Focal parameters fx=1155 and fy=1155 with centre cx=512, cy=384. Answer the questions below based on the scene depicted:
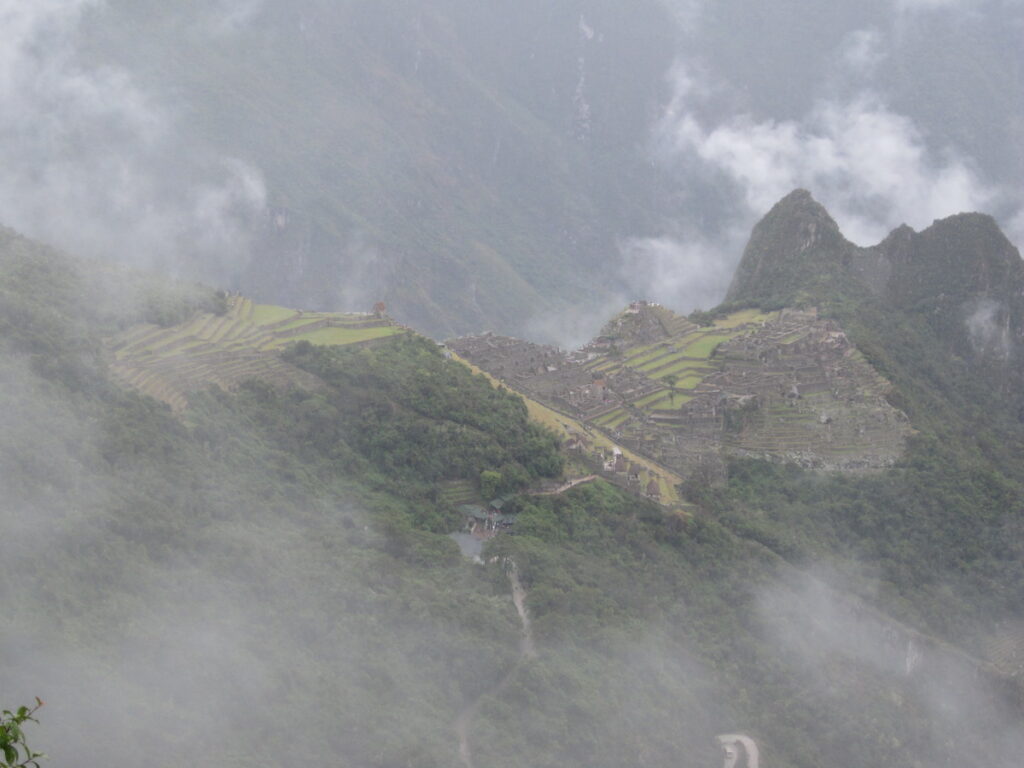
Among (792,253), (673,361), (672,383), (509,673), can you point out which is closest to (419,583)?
(509,673)

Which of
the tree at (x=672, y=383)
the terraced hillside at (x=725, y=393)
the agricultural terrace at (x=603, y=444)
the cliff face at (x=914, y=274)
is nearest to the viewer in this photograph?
the agricultural terrace at (x=603, y=444)

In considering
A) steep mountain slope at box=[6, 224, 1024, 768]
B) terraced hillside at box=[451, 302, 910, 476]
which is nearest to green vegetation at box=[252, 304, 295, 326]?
steep mountain slope at box=[6, 224, 1024, 768]

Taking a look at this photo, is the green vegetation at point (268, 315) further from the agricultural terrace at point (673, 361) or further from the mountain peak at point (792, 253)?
the mountain peak at point (792, 253)

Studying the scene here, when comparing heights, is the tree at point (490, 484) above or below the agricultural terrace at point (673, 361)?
below

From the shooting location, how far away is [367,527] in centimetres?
3012

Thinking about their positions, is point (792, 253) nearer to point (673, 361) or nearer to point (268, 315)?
point (673, 361)

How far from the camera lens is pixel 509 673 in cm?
2620

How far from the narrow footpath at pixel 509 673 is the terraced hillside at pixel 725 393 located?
10.1 metres

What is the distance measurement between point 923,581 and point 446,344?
20057 millimetres

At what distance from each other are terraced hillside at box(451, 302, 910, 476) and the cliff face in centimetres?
800

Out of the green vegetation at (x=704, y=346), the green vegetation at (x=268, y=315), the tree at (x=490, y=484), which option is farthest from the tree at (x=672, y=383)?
the green vegetation at (x=268, y=315)

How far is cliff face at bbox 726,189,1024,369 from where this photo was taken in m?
52.9

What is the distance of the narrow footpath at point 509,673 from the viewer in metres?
24.1

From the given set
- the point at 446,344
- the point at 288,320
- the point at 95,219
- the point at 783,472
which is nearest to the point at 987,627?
the point at 783,472
